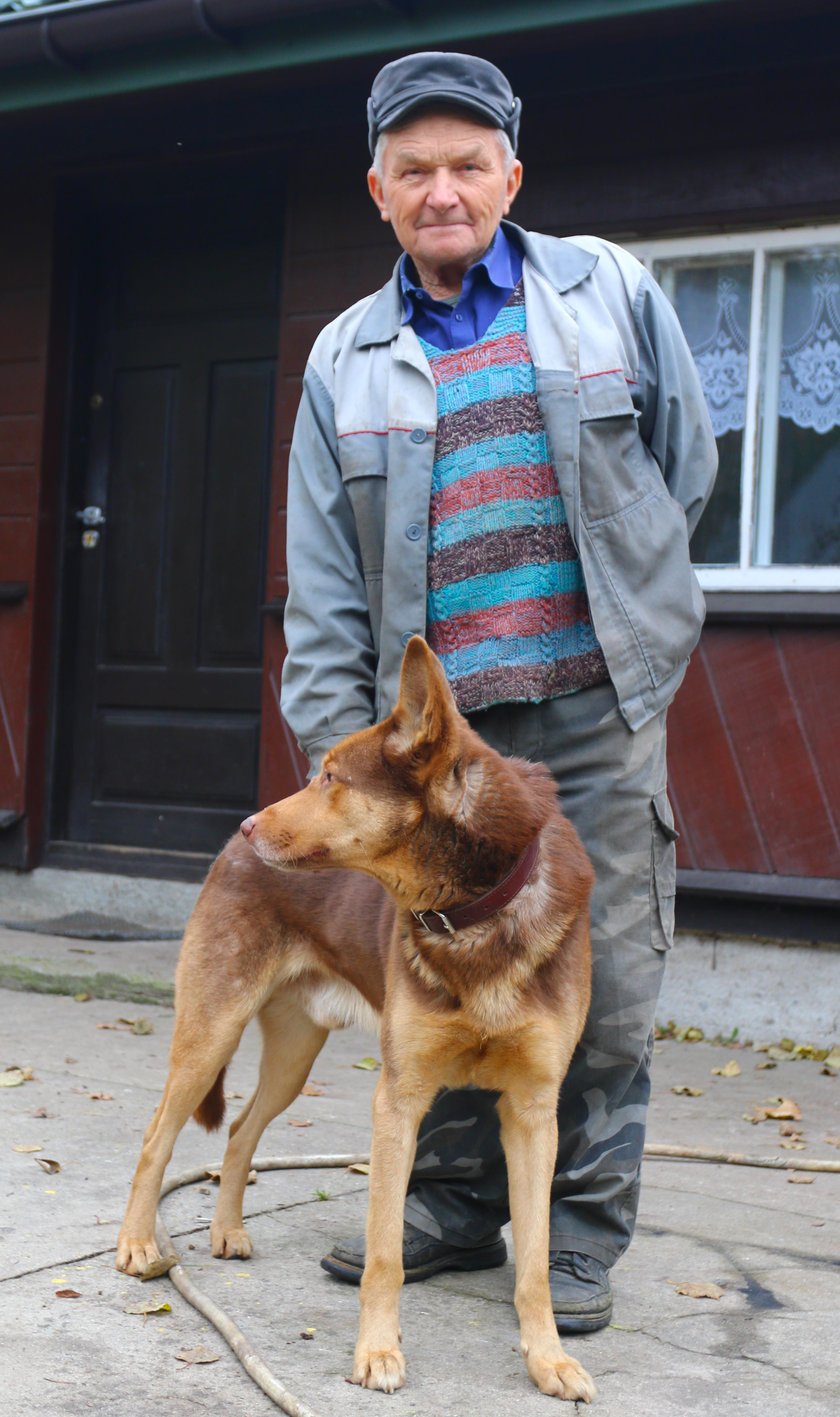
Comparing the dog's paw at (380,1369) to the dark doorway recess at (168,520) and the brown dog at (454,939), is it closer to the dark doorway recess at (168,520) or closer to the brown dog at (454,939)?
the brown dog at (454,939)

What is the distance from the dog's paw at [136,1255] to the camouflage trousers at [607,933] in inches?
34.2

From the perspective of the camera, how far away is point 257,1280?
3.48 metres

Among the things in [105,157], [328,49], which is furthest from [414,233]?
[105,157]

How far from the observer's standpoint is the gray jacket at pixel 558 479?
3.31 m

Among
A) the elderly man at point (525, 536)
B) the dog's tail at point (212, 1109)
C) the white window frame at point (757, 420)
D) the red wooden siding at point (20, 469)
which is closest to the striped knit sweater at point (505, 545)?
the elderly man at point (525, 536)

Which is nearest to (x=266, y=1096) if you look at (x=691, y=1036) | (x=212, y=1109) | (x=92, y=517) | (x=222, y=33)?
(x=212, y=1109)

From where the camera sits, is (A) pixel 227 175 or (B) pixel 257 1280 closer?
(B) pixel 257 1280

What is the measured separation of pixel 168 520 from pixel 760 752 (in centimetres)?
361

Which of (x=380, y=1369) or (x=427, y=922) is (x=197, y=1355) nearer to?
(x=380, y=1369)

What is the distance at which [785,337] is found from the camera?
6.54 meters

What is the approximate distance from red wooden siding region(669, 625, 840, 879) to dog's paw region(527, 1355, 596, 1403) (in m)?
3.60

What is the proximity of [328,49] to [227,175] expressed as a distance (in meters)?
1.74

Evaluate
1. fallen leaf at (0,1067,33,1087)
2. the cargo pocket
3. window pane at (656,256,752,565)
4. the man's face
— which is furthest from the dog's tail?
window pane at (656,256,752,565)

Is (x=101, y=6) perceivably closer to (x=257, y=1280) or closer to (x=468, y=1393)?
(x=257, y=1280)
